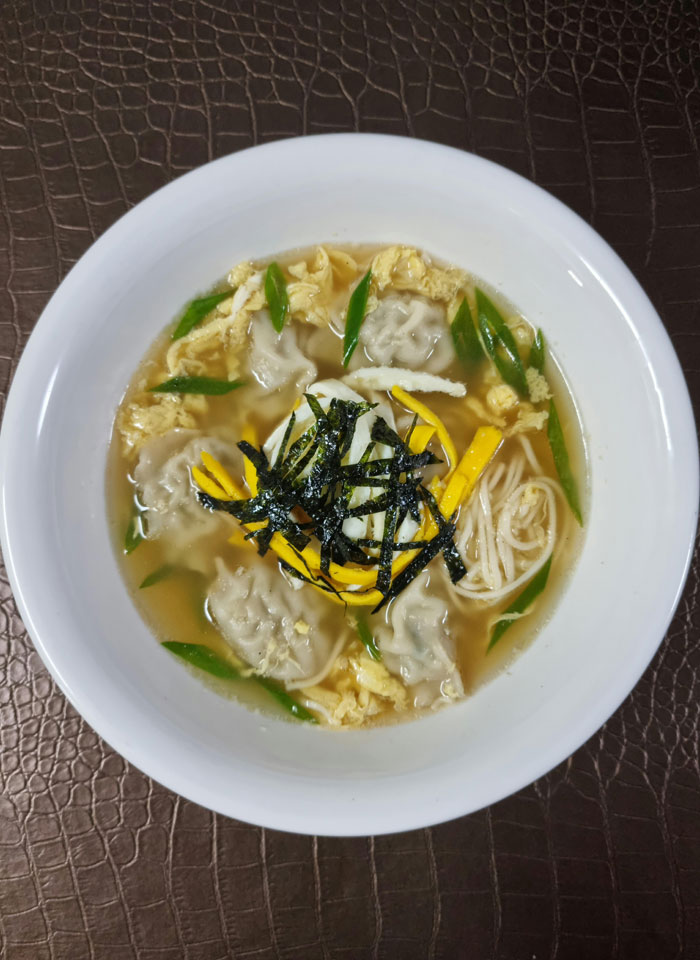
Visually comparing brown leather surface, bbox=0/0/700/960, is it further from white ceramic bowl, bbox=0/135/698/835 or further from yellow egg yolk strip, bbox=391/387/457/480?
yellow egg yolk strip, bbox=391/387/457/480

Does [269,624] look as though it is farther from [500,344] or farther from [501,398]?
[500,344]

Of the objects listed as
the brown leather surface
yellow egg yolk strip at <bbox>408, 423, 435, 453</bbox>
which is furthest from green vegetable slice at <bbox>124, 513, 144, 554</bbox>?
yellow egg yolk strip at <bbox>408, 423, 435, 453</bbox>

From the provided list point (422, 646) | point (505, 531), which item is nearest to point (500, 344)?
point (505, 531)

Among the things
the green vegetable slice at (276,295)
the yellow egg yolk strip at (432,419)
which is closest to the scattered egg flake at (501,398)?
the yellow egg yolk strip at (432,419)

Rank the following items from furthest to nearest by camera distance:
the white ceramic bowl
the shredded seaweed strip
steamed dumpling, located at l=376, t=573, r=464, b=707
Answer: steamed dumpling, located at l=376, t=573, r=464, b=707 < the shredded seaweed strip < the white ceramic bowl

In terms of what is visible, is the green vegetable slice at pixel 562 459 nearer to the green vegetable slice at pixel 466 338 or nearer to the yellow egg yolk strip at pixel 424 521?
the yellow egg yolk strip at pixel 424 521

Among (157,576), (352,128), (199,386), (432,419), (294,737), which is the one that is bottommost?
(294,737)
